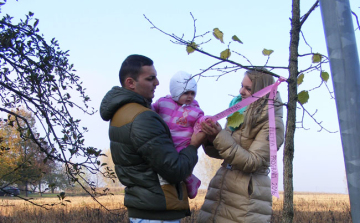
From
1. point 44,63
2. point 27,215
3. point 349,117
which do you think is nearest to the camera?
point 349,117

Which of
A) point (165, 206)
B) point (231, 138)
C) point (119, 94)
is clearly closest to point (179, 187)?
point (165, 206)

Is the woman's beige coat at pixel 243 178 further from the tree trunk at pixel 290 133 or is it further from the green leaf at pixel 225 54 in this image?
the green leaf at pixel 225 54

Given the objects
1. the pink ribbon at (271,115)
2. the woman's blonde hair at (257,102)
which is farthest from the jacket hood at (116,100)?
A: the woman's blonde hair at (257,102)

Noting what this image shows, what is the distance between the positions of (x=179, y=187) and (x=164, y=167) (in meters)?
0.30

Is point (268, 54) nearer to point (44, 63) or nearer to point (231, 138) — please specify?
point (231, 138)

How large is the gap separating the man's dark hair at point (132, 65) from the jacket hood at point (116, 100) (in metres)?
0.12

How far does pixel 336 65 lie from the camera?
6.17ft

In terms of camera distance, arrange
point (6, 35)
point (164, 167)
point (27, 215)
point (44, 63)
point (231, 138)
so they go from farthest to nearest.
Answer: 1. point (27, 215)
2. point (44, 63)
3. point (6, 35)
4. point (231, 138)
5. point (164, 167)

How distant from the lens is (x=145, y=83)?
312 cm

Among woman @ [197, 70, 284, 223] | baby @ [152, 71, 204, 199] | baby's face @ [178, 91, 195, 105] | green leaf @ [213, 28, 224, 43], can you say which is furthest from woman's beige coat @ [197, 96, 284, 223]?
green leaf @ [213, 28, 224, 43]

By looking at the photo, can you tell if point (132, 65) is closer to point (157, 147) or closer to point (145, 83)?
point (145, 83)

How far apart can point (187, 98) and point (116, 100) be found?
660mm

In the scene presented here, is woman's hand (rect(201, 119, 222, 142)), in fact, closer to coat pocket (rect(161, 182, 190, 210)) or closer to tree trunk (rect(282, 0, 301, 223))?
coat pocket (rect(161, 182, 190, 210))

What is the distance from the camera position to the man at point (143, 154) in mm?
2805
